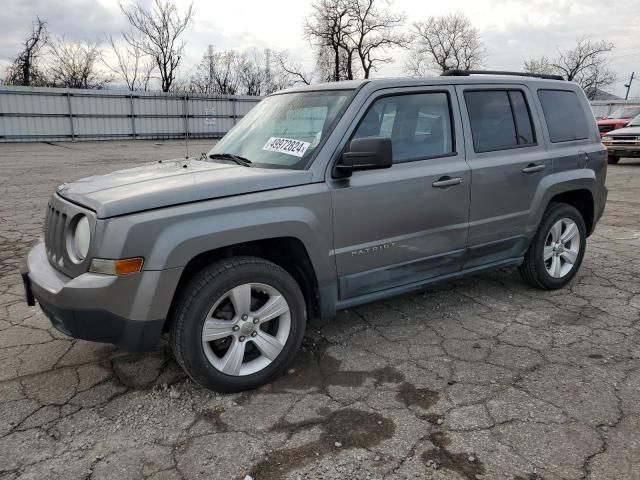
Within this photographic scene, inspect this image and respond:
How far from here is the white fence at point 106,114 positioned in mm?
20172

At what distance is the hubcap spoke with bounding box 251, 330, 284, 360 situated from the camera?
302 cm

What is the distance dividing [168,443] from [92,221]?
1.18m

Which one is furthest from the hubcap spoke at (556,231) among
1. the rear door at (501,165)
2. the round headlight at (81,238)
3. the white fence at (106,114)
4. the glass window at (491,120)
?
the white fence at (106,114)

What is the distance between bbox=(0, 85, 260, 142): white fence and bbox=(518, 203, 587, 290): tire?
1661 cm

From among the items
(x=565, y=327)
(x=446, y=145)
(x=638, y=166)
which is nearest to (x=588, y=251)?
(x=565, y=327)

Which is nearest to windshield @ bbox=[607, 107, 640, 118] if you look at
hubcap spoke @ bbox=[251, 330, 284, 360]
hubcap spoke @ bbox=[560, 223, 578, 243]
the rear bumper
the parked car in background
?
the parked car in background

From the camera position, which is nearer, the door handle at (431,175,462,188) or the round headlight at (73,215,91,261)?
the round headlight at (73,215,91,261)

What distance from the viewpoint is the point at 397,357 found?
3.45 m

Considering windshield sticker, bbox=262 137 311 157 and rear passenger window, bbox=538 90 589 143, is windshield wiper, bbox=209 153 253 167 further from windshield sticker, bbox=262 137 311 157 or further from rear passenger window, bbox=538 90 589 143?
rear passenger window, bbox=538 90 589 143

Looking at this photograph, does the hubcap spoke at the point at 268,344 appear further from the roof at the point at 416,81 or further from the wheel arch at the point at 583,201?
the wheel arch at the point at 583,201

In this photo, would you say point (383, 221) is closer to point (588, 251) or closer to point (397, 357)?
point (397, 357)

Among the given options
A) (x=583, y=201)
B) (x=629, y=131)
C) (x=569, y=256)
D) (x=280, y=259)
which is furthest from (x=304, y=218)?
(x=629, y=131)

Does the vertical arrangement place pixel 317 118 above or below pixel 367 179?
above

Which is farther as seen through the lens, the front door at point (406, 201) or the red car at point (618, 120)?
the red car at point (618, 120)
